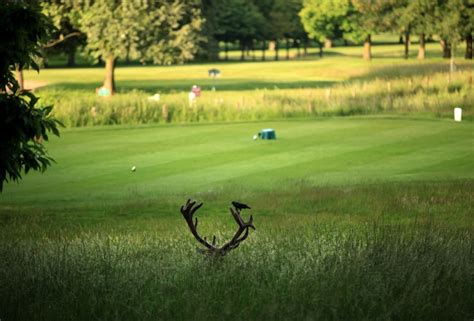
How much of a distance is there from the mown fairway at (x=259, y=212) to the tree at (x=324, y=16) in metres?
76.3

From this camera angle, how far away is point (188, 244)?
36.7 ft

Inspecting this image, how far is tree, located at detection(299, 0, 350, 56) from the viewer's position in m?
122

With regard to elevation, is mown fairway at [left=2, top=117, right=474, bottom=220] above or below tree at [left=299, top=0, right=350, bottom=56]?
below

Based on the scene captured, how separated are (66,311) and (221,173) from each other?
45.7ft

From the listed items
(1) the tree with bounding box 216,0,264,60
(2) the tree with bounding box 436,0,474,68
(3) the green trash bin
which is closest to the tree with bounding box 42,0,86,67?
(3) the green trash bin

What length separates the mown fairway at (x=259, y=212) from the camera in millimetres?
8773

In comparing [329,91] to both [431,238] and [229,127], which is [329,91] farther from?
[431,238]

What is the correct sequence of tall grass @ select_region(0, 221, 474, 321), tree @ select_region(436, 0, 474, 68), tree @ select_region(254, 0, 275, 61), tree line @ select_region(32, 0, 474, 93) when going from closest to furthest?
tall grass @ select_region(0, 221, 474, 321) < tree line @ select_region(32, 0, 474, 93) < tree @ select_region(436, 0, 474, 68) < tree @ select_region(254, 0, 275, 61)

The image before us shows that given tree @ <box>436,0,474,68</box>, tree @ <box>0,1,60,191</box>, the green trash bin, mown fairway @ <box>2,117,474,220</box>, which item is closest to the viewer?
tree @ <box>0,1,60,191</box>

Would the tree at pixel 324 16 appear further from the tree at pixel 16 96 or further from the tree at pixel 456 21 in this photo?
the tree at pixel 16 96

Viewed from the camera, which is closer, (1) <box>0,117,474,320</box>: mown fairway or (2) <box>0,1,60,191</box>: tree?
(1) <box>0,117,474,320</box>: mown fairway

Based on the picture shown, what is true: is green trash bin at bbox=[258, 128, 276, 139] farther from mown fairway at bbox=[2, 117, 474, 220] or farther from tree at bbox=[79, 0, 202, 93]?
tree at bbox=[79, 0, 202, 93]

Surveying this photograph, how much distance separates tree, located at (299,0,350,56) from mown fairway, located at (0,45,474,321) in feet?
250

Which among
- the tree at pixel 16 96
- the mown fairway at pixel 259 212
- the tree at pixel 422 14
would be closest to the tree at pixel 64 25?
the mown fairway at pixel 259 212
